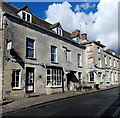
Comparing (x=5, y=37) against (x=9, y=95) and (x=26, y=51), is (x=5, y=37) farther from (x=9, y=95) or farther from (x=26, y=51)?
(x=9, y=95)

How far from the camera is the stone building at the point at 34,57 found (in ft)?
42.1

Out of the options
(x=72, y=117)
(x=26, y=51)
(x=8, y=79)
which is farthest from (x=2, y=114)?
(x=26, y=51)

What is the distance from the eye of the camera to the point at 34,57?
1545 cm

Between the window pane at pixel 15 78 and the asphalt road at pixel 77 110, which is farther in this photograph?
the window pane at pixel 15 78

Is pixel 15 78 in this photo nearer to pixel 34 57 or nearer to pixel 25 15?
pixel 34 57

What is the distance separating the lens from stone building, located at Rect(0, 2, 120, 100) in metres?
12.8

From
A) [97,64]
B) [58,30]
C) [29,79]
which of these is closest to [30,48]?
[29,79]

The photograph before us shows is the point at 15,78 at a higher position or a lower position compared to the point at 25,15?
lower

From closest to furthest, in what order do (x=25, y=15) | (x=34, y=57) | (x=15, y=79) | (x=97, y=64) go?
(x=15, y=79) < (x=25, y=15) < (x=34, y=57) < (x=97, y=64)

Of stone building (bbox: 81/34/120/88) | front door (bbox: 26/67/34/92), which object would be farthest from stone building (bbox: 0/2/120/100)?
stone building (bbox: 81/34/120/88)

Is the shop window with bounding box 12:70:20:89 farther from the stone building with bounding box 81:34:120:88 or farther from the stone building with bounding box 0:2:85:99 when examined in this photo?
the stone building with bounding box 81:34:120:88

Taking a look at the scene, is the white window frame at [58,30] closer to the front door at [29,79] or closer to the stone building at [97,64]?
the front door at [29,79]

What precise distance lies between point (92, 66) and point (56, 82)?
9458mm

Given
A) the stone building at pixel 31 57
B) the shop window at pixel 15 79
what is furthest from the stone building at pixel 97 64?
the shop window at pixel 15 79
